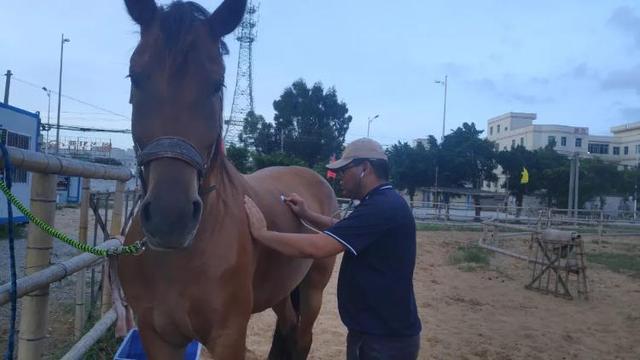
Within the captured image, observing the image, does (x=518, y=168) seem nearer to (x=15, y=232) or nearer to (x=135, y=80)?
(x=15, y=232)

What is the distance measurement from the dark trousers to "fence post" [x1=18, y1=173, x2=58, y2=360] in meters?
1.50

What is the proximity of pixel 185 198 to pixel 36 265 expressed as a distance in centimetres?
94

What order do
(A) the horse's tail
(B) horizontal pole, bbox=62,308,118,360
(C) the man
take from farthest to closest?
(A) the horse's tail → (B) horizontal pole, bbox=62,308,118,360 → (C) the man

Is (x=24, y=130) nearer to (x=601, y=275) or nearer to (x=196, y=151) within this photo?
(x=196, y=151)

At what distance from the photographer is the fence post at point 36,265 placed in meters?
2.19

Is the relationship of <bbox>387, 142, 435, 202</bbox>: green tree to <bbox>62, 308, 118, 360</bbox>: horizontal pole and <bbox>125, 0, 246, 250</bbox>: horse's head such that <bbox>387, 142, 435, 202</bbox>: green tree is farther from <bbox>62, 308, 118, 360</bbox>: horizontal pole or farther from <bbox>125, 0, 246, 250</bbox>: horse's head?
<bbox>125, 0, 246, 250</bbox>: horse's head

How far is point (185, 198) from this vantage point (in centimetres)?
175

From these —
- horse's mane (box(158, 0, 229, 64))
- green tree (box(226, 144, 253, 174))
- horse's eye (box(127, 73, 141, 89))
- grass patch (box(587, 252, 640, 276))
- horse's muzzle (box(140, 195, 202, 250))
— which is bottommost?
grass patch (box(587, 252, 640, 276))

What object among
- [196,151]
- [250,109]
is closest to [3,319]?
[196,151]

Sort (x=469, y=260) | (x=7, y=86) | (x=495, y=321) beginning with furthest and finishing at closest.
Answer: (x=7, y=86) → (x=469, y=260) → (x=495, y=321)

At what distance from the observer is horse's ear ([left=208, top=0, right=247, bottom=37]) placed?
221 centimetres

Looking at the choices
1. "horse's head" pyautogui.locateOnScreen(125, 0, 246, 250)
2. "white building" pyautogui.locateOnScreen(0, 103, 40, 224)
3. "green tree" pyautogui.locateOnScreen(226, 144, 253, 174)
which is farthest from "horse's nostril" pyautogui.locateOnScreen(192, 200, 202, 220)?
"green tree" pyautogui.locateOnScreen(226, 144, 253, 174)

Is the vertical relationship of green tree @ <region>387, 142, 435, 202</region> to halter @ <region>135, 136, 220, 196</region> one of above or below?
above

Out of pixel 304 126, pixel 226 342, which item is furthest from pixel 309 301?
pixel 304 126
